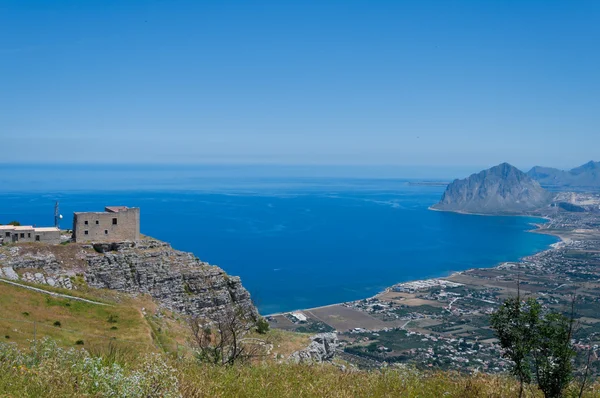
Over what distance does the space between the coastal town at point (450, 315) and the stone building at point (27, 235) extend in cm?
1982

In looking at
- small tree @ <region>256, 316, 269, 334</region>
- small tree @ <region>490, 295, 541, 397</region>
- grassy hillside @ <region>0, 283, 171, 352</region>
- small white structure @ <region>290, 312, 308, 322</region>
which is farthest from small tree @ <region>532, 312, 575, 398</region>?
small white structure @ <region>290, 312, 308, 322</region>

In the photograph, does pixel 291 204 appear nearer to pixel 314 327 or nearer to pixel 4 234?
pixel 314 327

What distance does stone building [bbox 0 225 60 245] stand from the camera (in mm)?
27109

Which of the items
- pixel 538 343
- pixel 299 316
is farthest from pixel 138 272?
pixel 299 316

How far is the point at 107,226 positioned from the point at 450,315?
43.9m

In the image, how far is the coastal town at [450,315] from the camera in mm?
39781

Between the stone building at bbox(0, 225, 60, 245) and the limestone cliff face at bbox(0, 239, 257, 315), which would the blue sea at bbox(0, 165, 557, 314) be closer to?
the limestone cliff face at bbox(0, 239, 257, 315)

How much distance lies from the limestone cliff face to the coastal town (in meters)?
10.9

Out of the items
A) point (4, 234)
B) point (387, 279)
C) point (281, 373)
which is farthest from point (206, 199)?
point (281, 373)

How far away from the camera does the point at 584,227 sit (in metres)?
149

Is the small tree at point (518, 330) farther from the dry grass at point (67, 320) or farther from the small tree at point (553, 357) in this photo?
the dry grass at point (67, 320)

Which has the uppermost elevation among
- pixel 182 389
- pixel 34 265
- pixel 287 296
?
pixel 182 389

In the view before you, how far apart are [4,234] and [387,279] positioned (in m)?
65.3

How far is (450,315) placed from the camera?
5797cm
